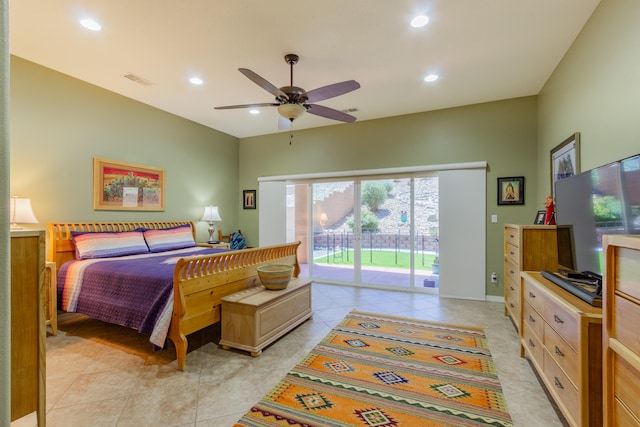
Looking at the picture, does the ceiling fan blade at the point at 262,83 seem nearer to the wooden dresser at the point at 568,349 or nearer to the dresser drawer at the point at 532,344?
the wooden dresser at the point at 568,349

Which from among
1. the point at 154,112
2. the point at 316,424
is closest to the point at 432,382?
the point at 316,424

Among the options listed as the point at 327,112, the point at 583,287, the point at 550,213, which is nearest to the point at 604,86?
the point at 550,213

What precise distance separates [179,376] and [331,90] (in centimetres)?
274

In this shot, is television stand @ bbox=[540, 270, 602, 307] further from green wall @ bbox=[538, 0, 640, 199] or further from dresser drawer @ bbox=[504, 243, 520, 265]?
green wall @ bbox=[538, 0, 640, 199]

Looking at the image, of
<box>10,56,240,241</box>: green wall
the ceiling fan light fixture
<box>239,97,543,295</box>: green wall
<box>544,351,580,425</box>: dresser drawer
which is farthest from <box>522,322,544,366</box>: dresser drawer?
<box>10,56,240,241</box>: green wall

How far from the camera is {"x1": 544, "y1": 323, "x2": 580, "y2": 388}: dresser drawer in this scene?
4.95ft

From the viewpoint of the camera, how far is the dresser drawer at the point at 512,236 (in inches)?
118

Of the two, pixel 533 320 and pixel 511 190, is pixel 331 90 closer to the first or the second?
pixel 533 320

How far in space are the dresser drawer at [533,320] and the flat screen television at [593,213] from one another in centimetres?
34

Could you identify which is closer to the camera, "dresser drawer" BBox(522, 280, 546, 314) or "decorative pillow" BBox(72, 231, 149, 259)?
"dresser drawer" BBox(522, 280, 546, 314)

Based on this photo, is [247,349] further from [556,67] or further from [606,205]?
[556,67]

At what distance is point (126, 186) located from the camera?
165 inches

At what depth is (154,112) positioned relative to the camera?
4.55 metres

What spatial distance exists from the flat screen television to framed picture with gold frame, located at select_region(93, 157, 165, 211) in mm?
5007
